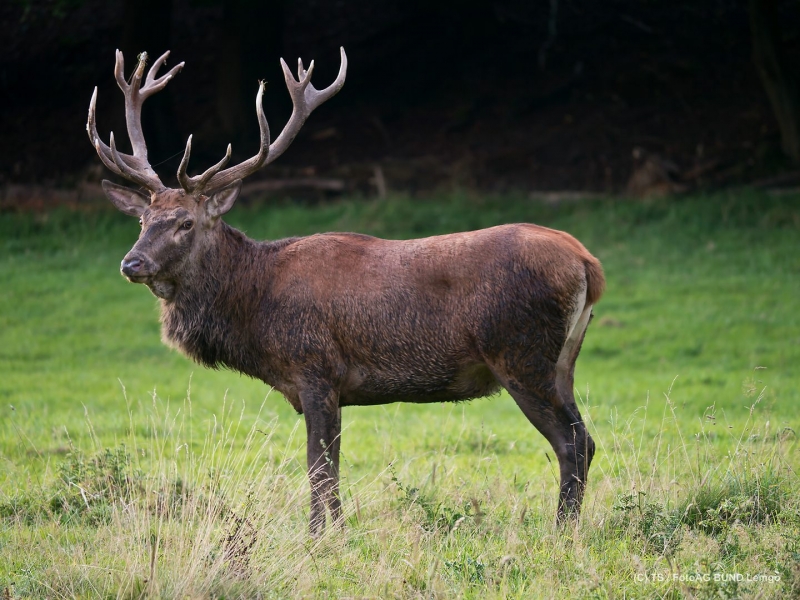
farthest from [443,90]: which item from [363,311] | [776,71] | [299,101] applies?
[363,311]

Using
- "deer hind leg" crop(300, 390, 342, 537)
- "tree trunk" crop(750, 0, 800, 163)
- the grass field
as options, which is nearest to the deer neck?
the grass field

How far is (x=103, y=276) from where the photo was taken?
14086 mm

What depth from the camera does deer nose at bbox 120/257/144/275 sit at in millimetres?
5957

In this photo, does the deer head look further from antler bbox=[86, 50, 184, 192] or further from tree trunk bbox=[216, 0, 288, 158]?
tree trunk bbox=[216, 0, 288, 158]

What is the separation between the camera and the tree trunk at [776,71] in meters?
15.1

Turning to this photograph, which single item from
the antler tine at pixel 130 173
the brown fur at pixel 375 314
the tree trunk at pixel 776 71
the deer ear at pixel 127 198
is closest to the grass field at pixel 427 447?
the brown fur at pixel 375 314

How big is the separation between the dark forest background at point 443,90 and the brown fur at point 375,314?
399 inches

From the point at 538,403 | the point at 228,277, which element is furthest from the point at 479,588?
the point at 228,277

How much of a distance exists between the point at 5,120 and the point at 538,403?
53.4 ft

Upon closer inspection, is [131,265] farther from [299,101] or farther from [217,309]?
[299,101]

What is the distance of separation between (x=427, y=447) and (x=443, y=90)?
1300 centimetres

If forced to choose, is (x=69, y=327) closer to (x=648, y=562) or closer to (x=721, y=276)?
(x=721, y=276)

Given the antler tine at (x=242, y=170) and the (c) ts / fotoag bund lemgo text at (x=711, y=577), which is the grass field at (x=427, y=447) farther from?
the antler tine at (x=242, y=170)

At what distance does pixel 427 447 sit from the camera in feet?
26.5
